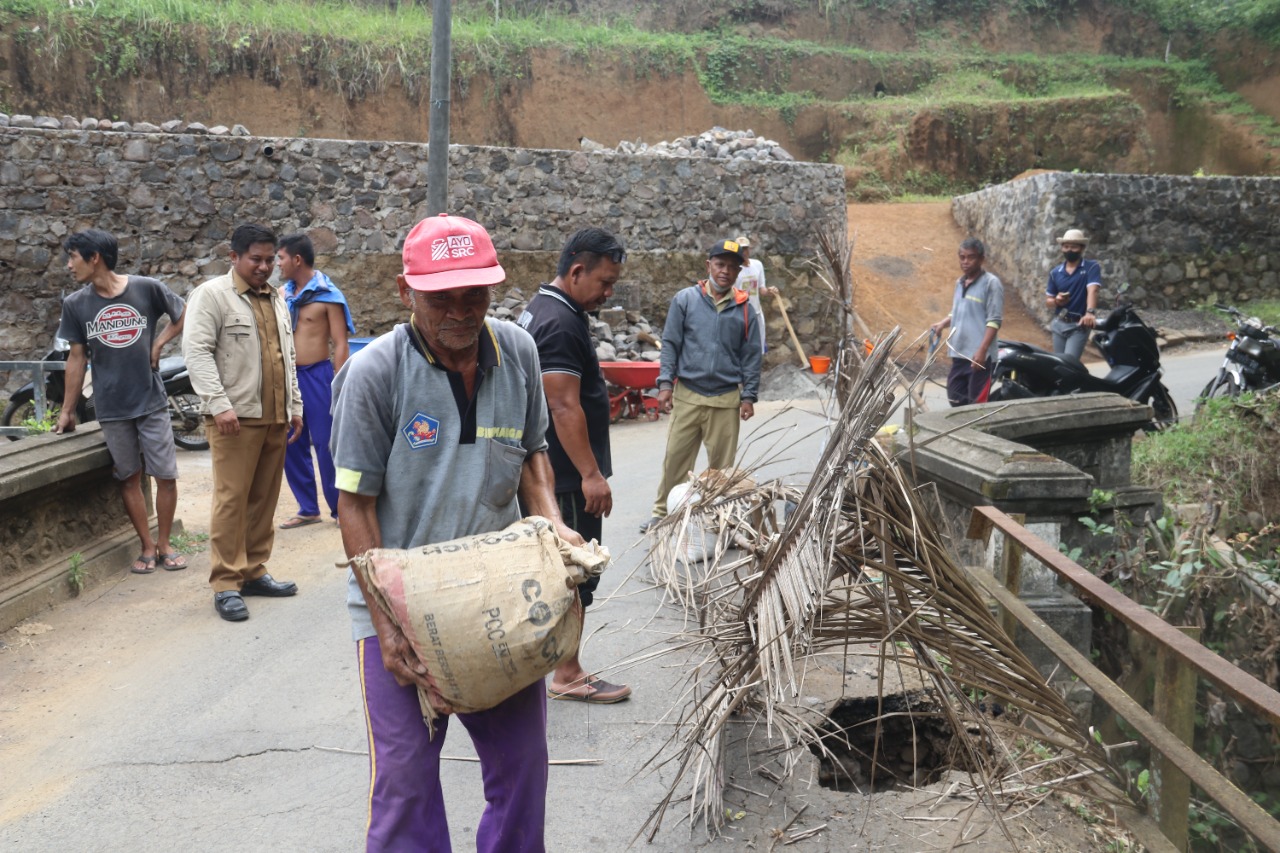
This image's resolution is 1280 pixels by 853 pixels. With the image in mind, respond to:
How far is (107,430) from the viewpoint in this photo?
564 centimetres

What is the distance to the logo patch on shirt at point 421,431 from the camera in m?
2.48

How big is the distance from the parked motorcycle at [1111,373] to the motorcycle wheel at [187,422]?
24.8ft

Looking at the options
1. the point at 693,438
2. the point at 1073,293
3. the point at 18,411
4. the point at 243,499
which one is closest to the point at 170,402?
the point at 18,411

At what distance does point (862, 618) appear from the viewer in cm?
309

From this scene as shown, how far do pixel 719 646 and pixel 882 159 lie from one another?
2131cm

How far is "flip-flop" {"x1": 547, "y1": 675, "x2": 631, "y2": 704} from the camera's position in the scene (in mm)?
4156

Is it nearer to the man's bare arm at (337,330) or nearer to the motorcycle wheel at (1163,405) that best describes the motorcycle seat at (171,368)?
the man's bare arm at (337,330)

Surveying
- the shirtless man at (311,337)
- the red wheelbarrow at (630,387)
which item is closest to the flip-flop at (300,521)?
the shirtless man at (311,337)

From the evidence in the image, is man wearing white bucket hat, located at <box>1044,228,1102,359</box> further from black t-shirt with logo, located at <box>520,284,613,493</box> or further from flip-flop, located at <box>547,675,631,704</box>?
flip-flop, located at <box>547,675,631,704</box>

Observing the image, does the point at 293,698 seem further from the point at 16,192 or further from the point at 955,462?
the point at 16,192

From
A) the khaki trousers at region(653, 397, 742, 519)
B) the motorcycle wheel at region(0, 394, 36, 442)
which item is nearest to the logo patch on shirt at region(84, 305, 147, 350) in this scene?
the khaki trousers at region(653, 397, 742, 519)

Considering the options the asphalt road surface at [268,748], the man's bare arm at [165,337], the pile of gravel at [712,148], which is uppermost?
the pile of gravel at [712,148]

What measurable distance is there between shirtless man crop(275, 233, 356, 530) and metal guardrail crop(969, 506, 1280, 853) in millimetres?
4857

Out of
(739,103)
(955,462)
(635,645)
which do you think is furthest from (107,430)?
(739,103)
